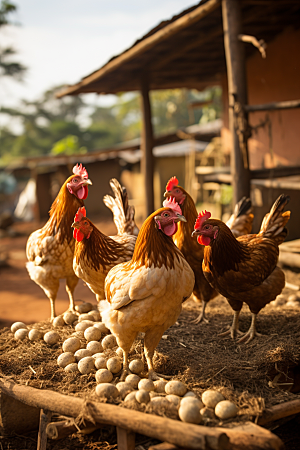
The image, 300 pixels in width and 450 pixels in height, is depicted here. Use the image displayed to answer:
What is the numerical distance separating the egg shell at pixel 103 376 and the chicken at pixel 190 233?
1530mm

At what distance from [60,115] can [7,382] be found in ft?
156

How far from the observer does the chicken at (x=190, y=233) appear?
13.3 ft

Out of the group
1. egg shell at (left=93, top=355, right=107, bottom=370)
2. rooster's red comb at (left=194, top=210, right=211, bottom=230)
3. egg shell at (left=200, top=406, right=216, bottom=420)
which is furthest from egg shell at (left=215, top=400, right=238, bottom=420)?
rooster's red comb at (left=194, top=210, right=211, bottom=230)

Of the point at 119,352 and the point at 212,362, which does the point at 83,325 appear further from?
the point at 212,362

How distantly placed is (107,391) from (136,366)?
0.47 m

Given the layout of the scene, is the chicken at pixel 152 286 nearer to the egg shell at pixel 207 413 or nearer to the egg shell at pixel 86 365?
the egg shell at pixel 86 365

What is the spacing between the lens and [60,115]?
47.3m

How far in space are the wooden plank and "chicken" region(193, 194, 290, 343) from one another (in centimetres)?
155

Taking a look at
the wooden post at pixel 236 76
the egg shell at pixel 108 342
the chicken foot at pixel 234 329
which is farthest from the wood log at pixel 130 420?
the wooden post at pixel 236 76

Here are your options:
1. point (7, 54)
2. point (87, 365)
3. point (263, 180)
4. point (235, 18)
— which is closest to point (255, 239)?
point (87, 365)

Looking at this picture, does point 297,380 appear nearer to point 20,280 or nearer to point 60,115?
point 20,280

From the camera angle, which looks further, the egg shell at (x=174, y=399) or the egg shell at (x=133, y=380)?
the egg shell at (x=133, y=380)

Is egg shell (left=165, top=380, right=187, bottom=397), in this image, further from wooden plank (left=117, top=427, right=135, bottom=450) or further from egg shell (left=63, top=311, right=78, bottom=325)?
egg shell (left=63, top=311, right=78, bottom=325)

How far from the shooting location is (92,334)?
12.3 feet
